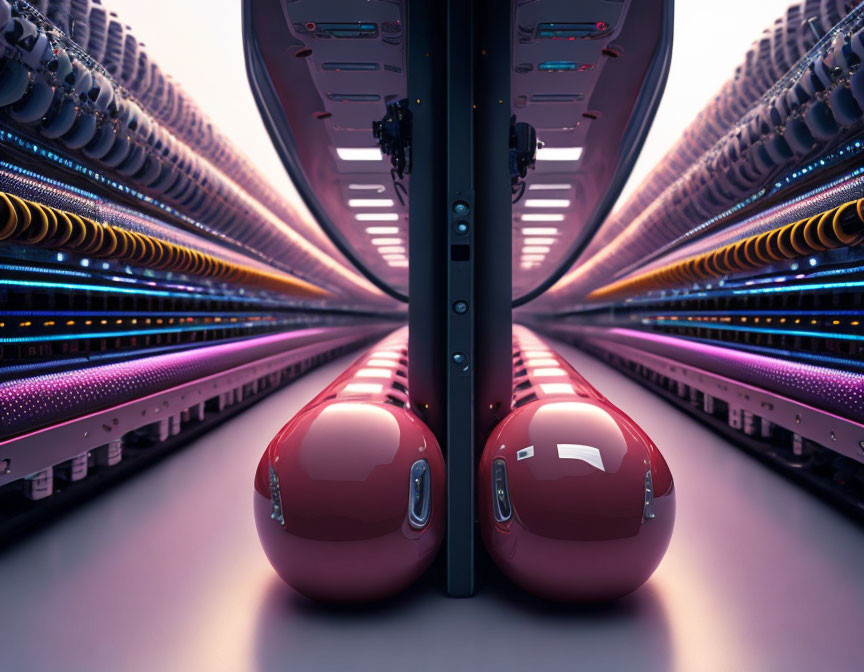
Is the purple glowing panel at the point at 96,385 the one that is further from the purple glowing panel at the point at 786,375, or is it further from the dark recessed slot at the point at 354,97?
the purple glowing panel at the point at 786,375

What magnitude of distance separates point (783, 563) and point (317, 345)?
17.9 feet

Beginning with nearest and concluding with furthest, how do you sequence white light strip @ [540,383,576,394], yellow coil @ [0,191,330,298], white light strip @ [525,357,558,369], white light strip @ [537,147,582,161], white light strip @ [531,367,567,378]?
yellow coil @ [0,191,330,298], white light strip @ [540,383,576,394], white light strip @ [531,367,567,378], white light strip @ [525,357,558,369], white light strip @ [537,147,582,161]

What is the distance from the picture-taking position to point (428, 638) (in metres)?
1.16

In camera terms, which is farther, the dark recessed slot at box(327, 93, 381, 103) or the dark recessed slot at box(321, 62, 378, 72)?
the dark recessed slot at box(327, 93, 381, 103)

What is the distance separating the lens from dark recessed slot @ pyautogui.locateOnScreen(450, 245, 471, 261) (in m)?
1.34

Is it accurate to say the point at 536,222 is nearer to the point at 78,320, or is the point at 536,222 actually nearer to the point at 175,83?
the point at 175,83

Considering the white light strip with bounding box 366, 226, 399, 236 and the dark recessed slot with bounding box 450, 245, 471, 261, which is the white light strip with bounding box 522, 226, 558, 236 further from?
the dark recessed slot with bounding box 450, 245, 471, 261

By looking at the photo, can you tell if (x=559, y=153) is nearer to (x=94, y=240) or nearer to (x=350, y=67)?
(x=350, y=67)

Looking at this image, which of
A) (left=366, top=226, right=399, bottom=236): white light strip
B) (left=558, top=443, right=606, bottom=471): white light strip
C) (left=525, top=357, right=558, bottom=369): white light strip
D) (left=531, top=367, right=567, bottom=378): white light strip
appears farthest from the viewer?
(left=366, top=226, right=399, bottom=236): white light strip

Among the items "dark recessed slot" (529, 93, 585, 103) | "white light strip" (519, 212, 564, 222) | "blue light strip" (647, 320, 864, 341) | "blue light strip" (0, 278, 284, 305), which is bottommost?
"blue light strip" (647, 320, 864, 341)

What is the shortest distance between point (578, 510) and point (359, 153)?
193 cm

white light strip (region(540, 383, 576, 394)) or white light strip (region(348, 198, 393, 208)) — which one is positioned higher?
white light strip (region(348, 198, 393, 208))

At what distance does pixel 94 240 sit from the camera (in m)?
1.92

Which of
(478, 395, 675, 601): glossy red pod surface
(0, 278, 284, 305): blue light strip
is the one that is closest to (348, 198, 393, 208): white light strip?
(0, 278, 284, 305): blue light strip
